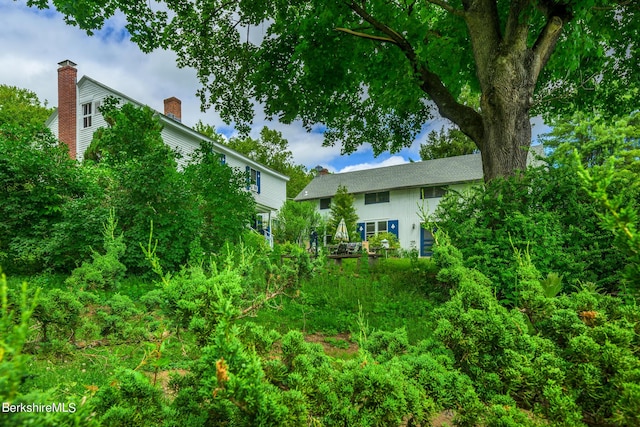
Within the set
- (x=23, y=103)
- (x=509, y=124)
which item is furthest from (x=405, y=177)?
(x=23, y=103)

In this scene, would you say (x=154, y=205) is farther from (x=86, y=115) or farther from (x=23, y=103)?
(x=23, y=103)

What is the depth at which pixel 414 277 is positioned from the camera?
7.12m

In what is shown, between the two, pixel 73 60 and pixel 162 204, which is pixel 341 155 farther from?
pixel 73 60

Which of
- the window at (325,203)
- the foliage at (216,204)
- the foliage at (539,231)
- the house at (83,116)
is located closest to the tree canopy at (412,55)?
the foliage at (539,231)

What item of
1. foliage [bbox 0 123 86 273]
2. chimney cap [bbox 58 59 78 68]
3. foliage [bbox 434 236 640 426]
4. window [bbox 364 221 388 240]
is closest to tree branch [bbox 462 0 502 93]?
foliage [bbox 434 236 640 426]

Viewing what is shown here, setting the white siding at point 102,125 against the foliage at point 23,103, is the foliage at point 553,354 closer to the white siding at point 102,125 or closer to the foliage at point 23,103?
the white siding at point 102,125

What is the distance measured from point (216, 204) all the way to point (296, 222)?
1483 cm

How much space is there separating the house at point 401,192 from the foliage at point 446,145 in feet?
26.2

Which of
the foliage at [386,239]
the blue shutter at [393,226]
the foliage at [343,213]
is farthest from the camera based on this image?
the blue shutter at [393,226]

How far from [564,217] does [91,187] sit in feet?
29.3

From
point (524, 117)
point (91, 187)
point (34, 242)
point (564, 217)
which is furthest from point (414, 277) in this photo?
point (34, 242)

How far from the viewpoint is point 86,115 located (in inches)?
669

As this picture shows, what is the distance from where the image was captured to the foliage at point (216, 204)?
26.9ft

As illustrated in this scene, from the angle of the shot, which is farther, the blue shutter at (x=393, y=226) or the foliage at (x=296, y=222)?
the blue shutter at (x=393, y=226)
